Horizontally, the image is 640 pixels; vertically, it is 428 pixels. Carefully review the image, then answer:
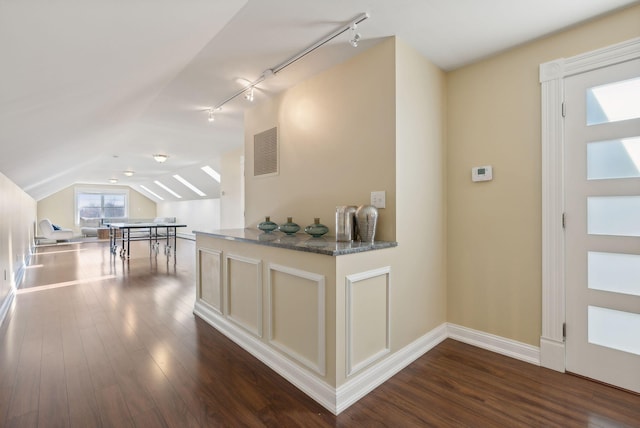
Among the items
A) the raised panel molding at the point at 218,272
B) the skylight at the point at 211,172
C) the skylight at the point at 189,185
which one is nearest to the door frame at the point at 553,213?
the raised panel molding at the point at 218,272

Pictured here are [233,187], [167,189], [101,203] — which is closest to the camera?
[233,187]

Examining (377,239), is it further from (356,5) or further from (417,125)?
(356,5)

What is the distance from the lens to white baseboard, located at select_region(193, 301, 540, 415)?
5.32ft

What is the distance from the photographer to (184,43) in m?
1.87

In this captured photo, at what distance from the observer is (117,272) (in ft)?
16.7

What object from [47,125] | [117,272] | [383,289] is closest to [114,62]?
[47,125]

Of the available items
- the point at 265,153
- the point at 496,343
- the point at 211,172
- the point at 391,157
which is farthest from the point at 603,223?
the point at 211,172

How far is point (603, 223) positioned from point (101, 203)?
15564mm

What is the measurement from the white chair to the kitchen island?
32.8 feet

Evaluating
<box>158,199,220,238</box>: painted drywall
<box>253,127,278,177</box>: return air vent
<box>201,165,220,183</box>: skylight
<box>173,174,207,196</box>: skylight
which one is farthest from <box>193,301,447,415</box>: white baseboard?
<box>173,174,207,196</box>: skylight

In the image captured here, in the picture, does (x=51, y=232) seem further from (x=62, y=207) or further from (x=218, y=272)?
(x=218, y=272)

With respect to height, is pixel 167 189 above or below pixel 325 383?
above

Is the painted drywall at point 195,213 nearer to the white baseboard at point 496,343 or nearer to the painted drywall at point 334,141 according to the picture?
the painted drywall at point 334,141

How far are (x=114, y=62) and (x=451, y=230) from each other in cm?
268
